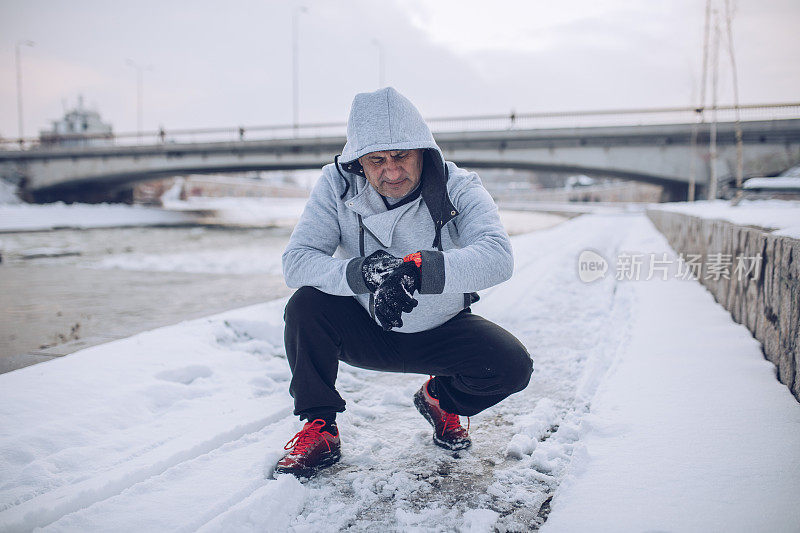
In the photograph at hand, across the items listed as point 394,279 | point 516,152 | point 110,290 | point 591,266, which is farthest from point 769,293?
point 516,152

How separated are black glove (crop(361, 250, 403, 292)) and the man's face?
0.37m

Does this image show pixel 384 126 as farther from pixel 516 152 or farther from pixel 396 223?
pixel 516 152

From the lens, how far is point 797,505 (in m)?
1.73

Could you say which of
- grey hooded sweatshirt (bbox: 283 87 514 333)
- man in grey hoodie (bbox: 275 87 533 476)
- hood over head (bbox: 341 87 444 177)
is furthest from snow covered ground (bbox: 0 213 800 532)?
hood over head (bbox: 341 87 444 177)

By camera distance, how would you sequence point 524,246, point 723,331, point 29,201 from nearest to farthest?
point 723,331 < point 524,246 < point 29,201

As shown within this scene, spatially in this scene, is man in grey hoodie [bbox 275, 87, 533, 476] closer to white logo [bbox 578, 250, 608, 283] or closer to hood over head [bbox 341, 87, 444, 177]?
hood over head [bbox 341, 87, 444, 177]

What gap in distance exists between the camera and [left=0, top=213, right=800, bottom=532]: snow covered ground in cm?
183

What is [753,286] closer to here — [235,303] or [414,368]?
[414,368]

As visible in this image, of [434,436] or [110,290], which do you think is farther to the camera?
[110,290]

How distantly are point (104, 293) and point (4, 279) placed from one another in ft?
9.22

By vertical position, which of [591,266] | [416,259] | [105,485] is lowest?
[105,485]

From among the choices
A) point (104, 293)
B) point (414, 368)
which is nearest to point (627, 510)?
point (414, 368)

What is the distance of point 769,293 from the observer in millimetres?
3156

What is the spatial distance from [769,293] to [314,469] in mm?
2909
